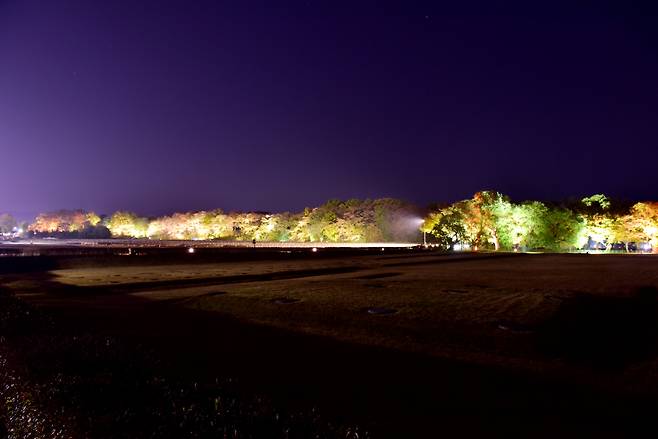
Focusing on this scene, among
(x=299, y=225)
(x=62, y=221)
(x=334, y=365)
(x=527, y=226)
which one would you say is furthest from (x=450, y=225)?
(x=62, y=221)

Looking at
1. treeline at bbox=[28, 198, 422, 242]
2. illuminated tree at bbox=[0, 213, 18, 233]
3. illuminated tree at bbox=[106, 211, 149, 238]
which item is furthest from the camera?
illuminated tree at bbox=[0, 213, 18, 233]

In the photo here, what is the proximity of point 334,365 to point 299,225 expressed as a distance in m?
92.4

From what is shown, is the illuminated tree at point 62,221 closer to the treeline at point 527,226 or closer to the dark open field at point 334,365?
the treeline at point 527,226

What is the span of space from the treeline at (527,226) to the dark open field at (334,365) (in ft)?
149

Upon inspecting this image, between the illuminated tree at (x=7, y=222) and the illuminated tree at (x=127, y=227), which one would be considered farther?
the illuminated tree at (x=7, y=222)

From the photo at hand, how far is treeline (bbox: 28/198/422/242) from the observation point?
8962cm

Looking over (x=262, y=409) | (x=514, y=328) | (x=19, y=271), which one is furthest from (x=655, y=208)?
(x=262, y=409)

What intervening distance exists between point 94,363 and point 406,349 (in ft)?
17.9

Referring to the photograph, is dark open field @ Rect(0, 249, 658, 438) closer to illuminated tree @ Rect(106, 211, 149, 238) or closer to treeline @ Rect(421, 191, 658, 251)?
treeline @ Rect(421, 191, 658, 251)

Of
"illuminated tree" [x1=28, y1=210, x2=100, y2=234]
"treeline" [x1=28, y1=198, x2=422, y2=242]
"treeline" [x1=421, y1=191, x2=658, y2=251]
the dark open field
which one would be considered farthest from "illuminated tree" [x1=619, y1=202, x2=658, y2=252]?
"illuminated tree" [x1=28, y1=210, x2=100, y2=234]

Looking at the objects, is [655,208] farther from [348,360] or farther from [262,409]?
[262,409]

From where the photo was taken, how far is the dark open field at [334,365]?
384 cm

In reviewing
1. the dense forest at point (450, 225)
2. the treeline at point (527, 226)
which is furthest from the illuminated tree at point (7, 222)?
the treeline at point (527, 226)

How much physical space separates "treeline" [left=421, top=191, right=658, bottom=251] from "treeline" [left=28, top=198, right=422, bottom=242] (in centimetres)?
2326
